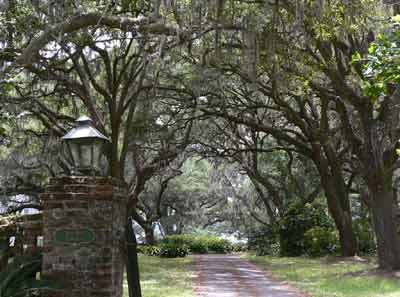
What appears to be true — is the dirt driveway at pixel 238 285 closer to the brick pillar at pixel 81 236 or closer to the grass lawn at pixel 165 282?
the grass lawn at pixel 165 282

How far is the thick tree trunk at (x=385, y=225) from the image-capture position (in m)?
14.0

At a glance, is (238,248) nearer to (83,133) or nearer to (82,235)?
(83,133)

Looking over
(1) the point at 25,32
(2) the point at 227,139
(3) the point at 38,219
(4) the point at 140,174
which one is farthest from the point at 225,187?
(3) the point at 38,219

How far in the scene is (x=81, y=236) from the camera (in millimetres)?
6348

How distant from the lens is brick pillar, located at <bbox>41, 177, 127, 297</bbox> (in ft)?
20.6

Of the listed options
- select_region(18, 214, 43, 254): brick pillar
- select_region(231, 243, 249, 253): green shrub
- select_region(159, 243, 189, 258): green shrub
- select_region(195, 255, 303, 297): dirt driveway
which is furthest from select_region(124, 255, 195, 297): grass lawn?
select_region(231, 243, 249, 253): green shrub

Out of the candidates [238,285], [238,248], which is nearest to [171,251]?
[238,248]

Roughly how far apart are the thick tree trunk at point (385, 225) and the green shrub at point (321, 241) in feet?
23.9

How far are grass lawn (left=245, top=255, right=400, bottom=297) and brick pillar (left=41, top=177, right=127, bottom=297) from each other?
570 cm

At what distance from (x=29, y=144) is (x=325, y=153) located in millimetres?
9679

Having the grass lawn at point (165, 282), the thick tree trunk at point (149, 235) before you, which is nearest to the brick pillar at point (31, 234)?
the grass lawn at point (165, 282)

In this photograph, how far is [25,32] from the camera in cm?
1120

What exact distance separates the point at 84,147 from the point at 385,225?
9578 millimetres

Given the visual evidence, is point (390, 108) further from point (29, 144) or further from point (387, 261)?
point (29, 144)
